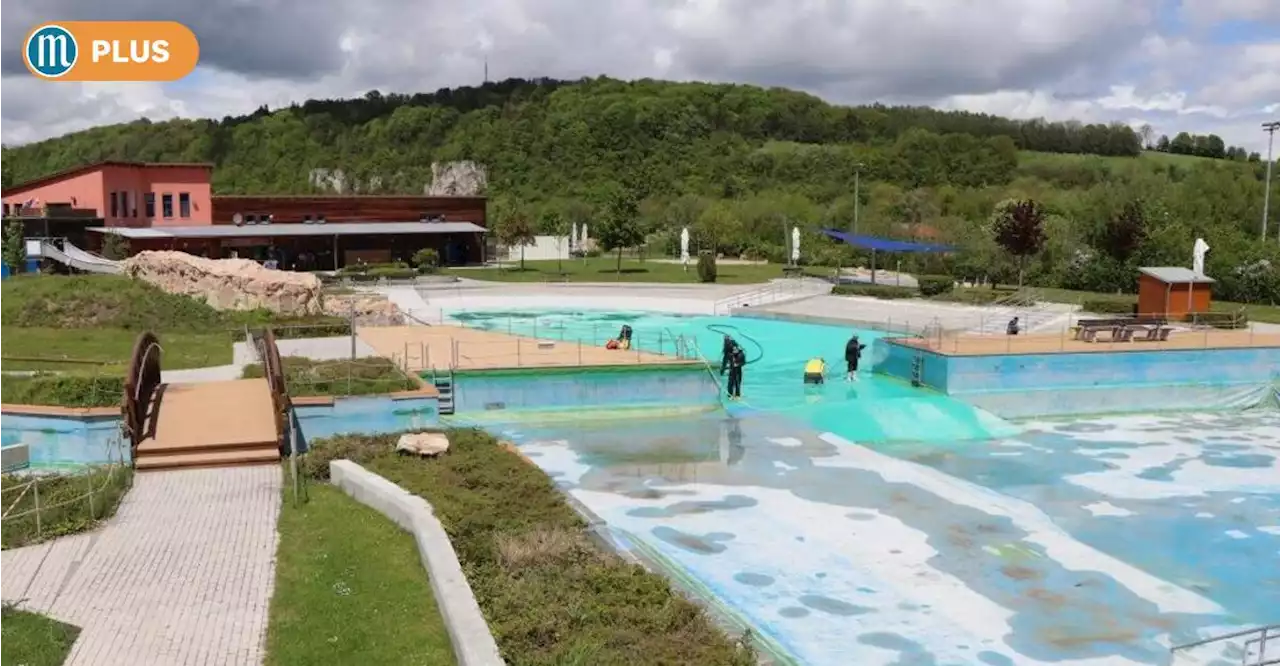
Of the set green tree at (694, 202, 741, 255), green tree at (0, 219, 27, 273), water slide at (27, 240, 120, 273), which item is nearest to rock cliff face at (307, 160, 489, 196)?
green tree at (694, 202, 741, 255)

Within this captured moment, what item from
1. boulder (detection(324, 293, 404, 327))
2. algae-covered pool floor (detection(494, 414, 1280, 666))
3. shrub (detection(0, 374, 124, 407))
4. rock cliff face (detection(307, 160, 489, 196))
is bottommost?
algae-covered pool floor (detection(494, 414, 1280, 666))

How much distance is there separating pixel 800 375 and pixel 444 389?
10384 millimetres

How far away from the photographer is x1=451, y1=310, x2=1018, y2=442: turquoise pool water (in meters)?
21.6

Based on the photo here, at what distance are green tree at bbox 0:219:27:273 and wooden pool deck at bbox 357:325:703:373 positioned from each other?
21792mm

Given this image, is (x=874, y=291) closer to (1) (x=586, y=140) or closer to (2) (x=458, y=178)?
(1) (x=586, y=140)

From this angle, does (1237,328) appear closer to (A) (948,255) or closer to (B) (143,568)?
(A) (948,255)

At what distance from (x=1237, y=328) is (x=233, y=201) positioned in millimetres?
49103

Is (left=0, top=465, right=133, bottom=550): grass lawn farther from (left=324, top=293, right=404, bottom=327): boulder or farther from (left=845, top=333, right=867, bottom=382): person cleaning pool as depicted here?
(left=845, top=333, right=867, bottom=382): person cleaning pool

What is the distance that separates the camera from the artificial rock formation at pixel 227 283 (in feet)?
102

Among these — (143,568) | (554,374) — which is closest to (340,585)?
(143,568)

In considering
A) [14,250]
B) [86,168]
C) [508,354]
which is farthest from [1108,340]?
[86,168]

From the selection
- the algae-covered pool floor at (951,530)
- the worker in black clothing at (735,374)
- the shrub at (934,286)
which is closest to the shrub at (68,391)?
the algae-covered pool floor at (951,530)

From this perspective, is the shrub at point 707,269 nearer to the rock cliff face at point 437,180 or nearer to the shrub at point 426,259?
the shrub at point 426,259

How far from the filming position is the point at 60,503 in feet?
36.6
